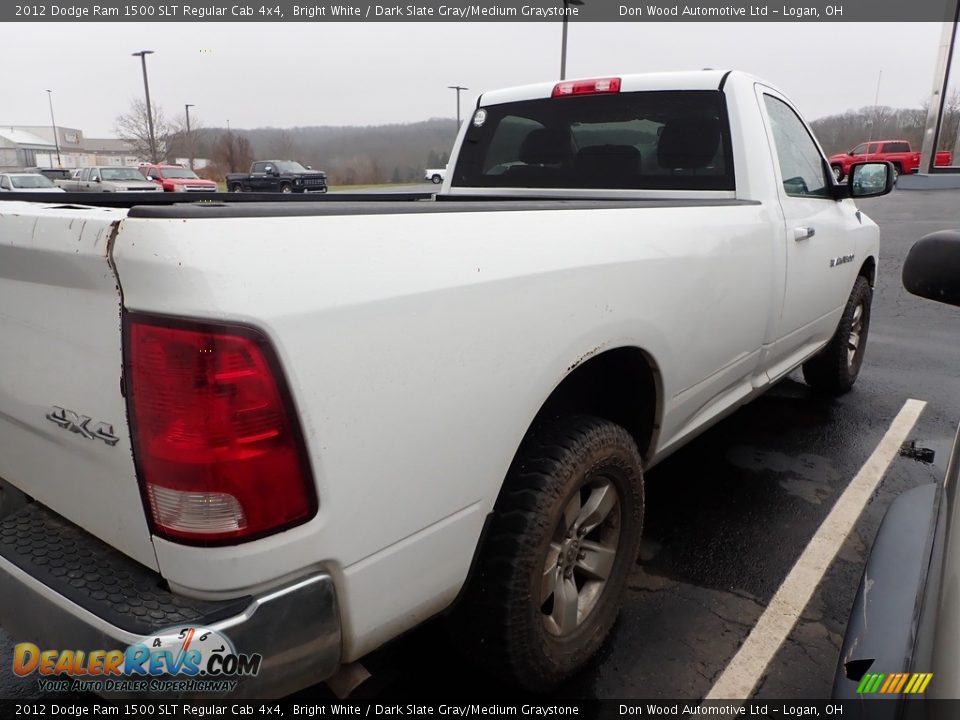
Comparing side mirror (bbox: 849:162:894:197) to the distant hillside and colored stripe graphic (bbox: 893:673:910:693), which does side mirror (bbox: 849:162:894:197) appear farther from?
the distant hillside

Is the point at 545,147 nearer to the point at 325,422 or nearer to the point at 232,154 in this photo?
the point at 325,422

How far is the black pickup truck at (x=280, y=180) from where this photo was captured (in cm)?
3366

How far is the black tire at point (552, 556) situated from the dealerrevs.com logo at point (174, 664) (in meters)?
0.70

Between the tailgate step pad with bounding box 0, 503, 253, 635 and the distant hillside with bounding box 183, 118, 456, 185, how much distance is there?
51589mm

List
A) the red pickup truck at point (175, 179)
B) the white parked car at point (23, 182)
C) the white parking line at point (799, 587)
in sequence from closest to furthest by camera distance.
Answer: the white parking line at point (799, 587) → the white parked car at point (23, 182) → the red pickup truck at point (175, 179)

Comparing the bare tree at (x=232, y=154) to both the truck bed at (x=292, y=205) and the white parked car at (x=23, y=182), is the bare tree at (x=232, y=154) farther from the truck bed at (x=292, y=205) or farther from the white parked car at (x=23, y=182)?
the truck bed at (x=292, y=205)

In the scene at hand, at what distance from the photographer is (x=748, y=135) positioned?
3100 millimetres

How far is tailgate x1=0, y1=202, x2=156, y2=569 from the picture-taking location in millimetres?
1239

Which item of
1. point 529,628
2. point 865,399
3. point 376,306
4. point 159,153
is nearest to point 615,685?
point 529,628

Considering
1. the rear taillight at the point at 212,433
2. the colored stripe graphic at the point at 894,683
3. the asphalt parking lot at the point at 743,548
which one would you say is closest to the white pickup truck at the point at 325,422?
the rear taillight at the point at 212,433

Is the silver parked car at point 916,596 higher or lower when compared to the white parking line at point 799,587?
higher

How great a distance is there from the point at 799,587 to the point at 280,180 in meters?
34.3

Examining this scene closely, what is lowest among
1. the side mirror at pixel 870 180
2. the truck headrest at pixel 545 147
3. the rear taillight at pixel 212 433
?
the rear taillight at pixel 212 433

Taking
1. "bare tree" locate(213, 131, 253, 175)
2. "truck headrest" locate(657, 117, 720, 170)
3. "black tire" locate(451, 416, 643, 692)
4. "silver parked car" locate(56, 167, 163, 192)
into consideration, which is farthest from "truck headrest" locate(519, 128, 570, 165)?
"bare tree" locate(213, 131, 253, 175)
